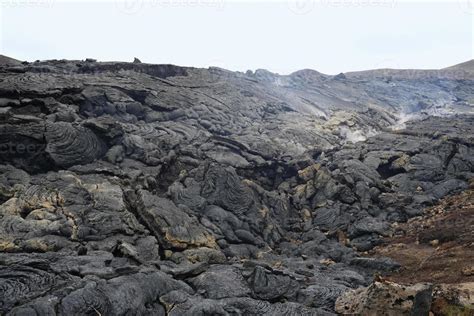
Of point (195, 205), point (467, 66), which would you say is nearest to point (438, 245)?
point (195, 205)

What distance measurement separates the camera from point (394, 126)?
76375mm

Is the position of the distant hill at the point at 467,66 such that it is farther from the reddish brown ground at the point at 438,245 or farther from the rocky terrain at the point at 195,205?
the reddish brown ground at the point at 438,245

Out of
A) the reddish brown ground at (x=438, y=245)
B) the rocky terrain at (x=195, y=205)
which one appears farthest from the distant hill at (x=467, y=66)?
the reddish brown ground at (x=438, y=245)

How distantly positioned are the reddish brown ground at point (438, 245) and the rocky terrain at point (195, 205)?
0.22 metres

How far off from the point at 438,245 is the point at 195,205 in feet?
54.2

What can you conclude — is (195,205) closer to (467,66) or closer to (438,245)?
(438,245)

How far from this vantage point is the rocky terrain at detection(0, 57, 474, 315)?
16.0 metres

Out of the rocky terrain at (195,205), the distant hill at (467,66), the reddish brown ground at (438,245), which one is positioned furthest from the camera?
the distant hill at (467,66)

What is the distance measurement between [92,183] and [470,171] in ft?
117

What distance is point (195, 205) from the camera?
29.7 m

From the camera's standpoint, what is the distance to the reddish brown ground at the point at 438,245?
67.2 ft

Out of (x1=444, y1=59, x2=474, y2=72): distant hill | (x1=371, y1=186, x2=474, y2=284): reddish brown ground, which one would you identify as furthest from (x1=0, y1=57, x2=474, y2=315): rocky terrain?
(x1=444, y1=59, x2=474, y2=72): distant hill

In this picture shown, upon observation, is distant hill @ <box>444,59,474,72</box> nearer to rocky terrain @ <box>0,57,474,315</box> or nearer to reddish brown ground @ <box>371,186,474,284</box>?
rocky terrain @ <box>0,57,474,315</box>

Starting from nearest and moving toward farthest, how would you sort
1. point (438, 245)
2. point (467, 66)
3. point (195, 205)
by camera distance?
point (438, 245) < point (195, 205) < point (467, 66)
